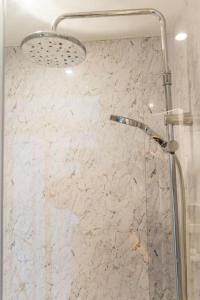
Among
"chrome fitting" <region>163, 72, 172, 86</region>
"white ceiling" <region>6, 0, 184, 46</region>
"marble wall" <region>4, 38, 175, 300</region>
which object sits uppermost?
"white ceiling" <region>6, 0, 184, 46</region>

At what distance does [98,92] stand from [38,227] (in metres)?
0.55

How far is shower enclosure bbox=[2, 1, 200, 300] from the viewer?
1112mm

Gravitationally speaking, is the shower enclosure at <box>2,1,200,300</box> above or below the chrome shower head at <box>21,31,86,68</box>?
below

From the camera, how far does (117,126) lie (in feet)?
3.92

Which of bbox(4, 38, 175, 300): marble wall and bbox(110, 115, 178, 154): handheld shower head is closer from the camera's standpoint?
bbox(110, 115, 178, 154): handheld shower head

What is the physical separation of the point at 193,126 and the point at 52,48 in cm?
46

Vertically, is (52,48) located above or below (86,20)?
below

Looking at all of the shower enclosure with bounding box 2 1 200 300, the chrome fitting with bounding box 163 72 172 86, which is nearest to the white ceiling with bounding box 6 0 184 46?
the shower enclosure with bounding box 2 1 200 300

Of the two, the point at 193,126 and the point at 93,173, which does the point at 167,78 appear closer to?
the point at 193,126

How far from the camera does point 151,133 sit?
3.60 feet

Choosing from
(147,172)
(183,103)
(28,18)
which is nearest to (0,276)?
(147,172)

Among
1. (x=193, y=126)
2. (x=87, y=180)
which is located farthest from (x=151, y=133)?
(x=87, y=180)

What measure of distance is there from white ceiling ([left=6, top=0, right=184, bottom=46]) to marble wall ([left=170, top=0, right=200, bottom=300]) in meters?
0.09

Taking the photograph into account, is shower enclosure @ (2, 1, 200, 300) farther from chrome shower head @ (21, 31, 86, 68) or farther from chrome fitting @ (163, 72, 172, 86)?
chrome shower head @ (21, 31, 86, 68)
